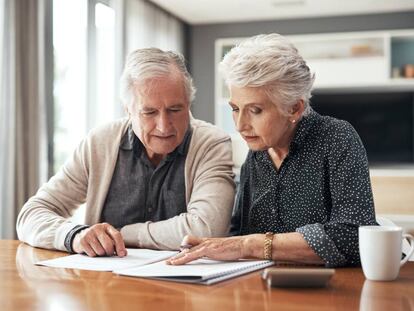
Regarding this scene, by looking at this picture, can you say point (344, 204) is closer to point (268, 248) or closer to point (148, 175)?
point (268, 248)

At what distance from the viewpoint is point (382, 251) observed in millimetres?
1189

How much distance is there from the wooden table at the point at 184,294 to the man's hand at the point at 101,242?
0.57 feet

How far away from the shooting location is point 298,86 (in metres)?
1.54

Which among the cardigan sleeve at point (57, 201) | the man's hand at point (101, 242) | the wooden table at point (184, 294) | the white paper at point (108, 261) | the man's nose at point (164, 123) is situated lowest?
the white paper at point (108, 261)

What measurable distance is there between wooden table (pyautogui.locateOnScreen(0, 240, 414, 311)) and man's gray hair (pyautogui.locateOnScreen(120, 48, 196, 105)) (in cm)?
63

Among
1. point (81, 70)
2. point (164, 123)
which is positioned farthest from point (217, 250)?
point (81, 70)

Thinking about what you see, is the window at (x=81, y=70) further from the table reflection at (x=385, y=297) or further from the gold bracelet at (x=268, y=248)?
the table reflection at (x=385, y=297)

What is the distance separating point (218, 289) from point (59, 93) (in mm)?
3721

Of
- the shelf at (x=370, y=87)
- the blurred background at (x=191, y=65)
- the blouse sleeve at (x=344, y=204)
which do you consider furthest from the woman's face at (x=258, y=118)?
the shelf at (x=370, y=87)

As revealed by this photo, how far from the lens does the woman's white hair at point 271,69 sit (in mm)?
1480

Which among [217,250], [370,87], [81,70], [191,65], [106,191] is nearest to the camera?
[217,250]

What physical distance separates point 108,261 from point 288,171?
20.5 inches

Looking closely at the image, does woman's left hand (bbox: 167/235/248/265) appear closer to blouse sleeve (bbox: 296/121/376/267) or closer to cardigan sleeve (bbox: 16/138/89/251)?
blouse sleeve (bbox: 296/121/376/267)

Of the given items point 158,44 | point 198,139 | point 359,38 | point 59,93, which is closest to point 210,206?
point 198,139
